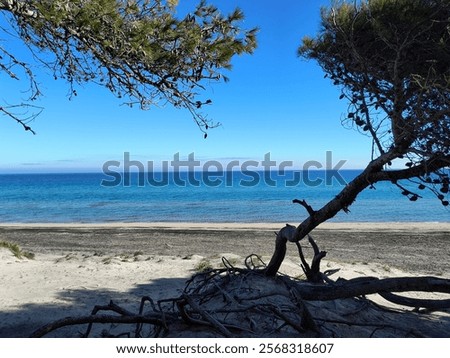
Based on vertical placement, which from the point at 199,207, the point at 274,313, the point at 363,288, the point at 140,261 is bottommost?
the point at 199,207

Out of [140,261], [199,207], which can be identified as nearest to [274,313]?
[140,261]

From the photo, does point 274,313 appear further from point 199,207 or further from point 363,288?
point 199,207

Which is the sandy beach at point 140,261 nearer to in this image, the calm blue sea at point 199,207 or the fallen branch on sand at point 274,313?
the fallen branch on sand at point 274,313

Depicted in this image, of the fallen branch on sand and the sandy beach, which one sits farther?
the sandy beach

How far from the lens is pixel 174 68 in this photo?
15.6 ft

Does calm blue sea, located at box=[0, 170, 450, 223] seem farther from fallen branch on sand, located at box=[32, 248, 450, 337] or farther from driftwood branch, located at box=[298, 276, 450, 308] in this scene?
driftwood branch, located at box=[298, 276, 450, 308]

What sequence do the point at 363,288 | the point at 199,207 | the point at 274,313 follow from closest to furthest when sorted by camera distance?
the point at 274,313 → the point at 363,288 → the point at 199,207

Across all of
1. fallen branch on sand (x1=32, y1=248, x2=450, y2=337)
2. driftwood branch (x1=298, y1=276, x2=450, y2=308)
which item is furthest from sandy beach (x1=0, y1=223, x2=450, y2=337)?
driftwood branch (x1=298, y1=276, x2=450, y2=308)

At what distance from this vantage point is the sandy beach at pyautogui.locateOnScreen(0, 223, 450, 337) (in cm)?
618

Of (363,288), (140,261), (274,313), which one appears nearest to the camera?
(274,313)

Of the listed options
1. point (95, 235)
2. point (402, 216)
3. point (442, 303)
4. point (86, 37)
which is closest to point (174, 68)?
point (86, 37)

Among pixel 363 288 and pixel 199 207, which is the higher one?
pixel 363 288

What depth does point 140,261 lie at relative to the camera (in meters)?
9.27

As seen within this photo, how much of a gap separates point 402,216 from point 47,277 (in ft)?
88.5
